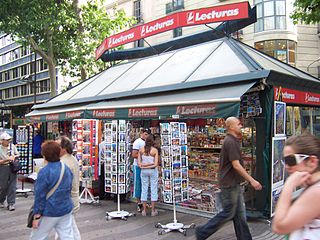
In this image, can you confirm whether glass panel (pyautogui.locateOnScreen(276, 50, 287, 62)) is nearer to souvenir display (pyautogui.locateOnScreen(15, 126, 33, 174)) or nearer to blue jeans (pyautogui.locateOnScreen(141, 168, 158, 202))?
souvenir display (pyautogui.locateOnScreen(15, 126, 33, 174))

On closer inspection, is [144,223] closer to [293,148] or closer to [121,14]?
[293,148]

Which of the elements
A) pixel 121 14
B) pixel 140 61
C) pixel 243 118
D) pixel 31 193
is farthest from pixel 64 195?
pixel 121 14

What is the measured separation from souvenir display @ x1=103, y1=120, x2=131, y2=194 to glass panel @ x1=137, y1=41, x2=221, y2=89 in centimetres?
170

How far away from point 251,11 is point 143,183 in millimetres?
5407

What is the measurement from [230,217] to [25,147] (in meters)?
8.68

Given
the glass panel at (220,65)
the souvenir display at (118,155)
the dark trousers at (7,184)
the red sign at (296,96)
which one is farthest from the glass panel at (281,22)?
the dark trousers at (7,184)

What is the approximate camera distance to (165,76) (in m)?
8.82

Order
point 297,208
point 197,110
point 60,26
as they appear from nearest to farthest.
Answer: point 297,208 → point 197,110 → point 60,26

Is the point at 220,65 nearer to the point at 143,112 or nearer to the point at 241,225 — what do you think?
the point at 143,112

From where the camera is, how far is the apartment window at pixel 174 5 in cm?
2911

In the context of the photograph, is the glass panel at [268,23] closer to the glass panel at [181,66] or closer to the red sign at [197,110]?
the glass panel at [181,66]

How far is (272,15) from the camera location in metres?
23.0

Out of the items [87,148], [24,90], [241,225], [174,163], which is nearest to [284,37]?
[87,148]

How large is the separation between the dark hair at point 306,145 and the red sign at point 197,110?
4094mm
